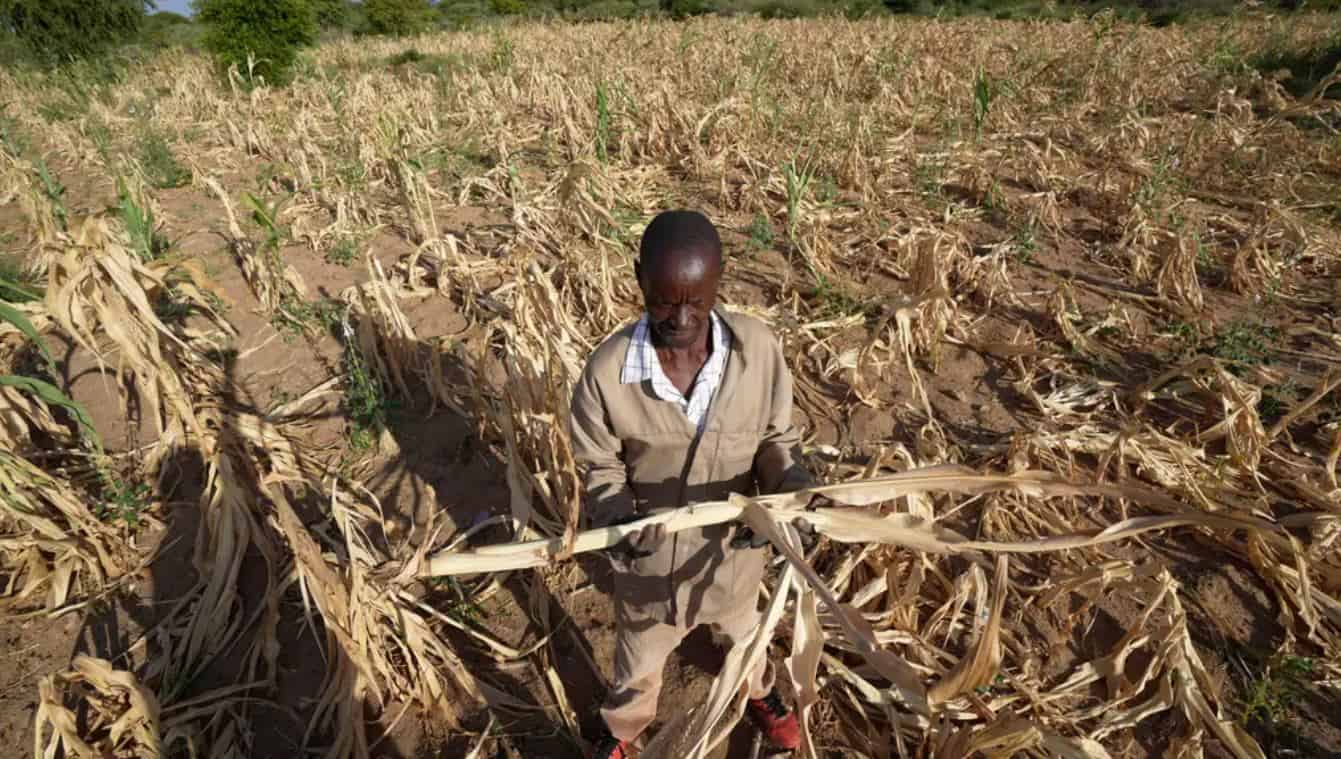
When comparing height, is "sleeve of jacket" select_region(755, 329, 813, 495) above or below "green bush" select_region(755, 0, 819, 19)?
below

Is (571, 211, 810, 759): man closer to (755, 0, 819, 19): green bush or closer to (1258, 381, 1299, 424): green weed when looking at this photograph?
(1258, 381, 1299, 424): green weed

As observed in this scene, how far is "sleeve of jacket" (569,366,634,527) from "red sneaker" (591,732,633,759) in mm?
943

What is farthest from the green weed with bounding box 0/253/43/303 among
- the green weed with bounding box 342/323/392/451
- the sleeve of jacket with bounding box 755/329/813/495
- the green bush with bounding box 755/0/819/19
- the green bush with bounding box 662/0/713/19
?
the green bush with bounding box 662/0/713/19

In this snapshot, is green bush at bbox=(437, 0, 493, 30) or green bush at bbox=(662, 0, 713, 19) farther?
green bush at bbox=(437, 0, 493, 30)

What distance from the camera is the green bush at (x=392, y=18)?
27016 mm

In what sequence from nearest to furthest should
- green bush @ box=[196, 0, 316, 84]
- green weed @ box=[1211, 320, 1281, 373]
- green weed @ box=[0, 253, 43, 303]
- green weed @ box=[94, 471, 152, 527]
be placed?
green weed @ box=[94, 471, 152, 527] < green weed @ box=[1211, 320, 1281, 373] < green weed @ box=[0, 253, 43, 303] < green bush @ box=[196, 0, 316, 84]

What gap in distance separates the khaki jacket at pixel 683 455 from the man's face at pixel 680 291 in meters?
0.16

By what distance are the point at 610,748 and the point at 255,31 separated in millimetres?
14319

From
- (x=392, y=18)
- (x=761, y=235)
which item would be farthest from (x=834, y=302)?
(x=392, y=18)

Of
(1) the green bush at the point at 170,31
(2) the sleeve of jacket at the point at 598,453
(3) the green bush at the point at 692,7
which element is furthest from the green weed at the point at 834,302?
(3) the green bush at the point at 692,7

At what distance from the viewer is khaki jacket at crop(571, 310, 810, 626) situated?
5.00 ft

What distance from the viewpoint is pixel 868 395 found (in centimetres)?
338

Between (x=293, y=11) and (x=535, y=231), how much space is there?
10436mm

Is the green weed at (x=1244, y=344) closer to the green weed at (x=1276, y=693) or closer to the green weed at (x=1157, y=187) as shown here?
the green weed at (x=1157, y=187)
